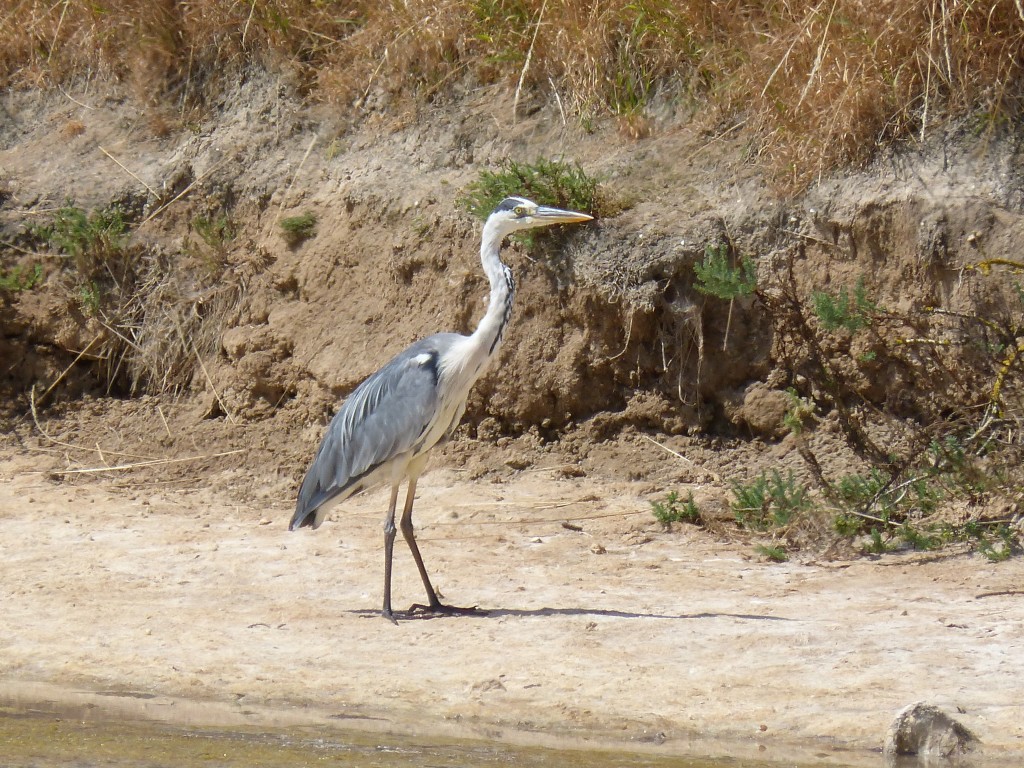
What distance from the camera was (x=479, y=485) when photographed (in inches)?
318

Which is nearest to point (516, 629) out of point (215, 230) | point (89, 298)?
point (215, 230)

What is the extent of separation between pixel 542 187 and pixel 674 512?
2.24 m

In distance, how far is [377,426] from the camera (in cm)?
629

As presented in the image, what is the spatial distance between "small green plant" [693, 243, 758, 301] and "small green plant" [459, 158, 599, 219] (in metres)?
0.91

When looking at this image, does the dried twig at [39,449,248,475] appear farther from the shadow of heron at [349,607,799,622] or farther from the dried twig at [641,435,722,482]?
the shadow of heron at [349,607,799,622]

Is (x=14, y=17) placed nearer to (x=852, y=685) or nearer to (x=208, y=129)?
(x=208, y=129)

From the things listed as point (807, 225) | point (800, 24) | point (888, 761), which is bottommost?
point (888, 761)

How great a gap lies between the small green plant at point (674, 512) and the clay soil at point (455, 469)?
91 millimetres

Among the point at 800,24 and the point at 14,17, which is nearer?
the point at 800,24

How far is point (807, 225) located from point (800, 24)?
128cm

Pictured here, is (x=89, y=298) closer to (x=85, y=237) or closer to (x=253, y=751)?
(x=85, y=237)

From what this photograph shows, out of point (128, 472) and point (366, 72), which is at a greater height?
point (366, 72)

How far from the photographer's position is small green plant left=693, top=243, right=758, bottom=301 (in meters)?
7.33

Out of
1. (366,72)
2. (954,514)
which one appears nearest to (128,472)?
(366,72)
